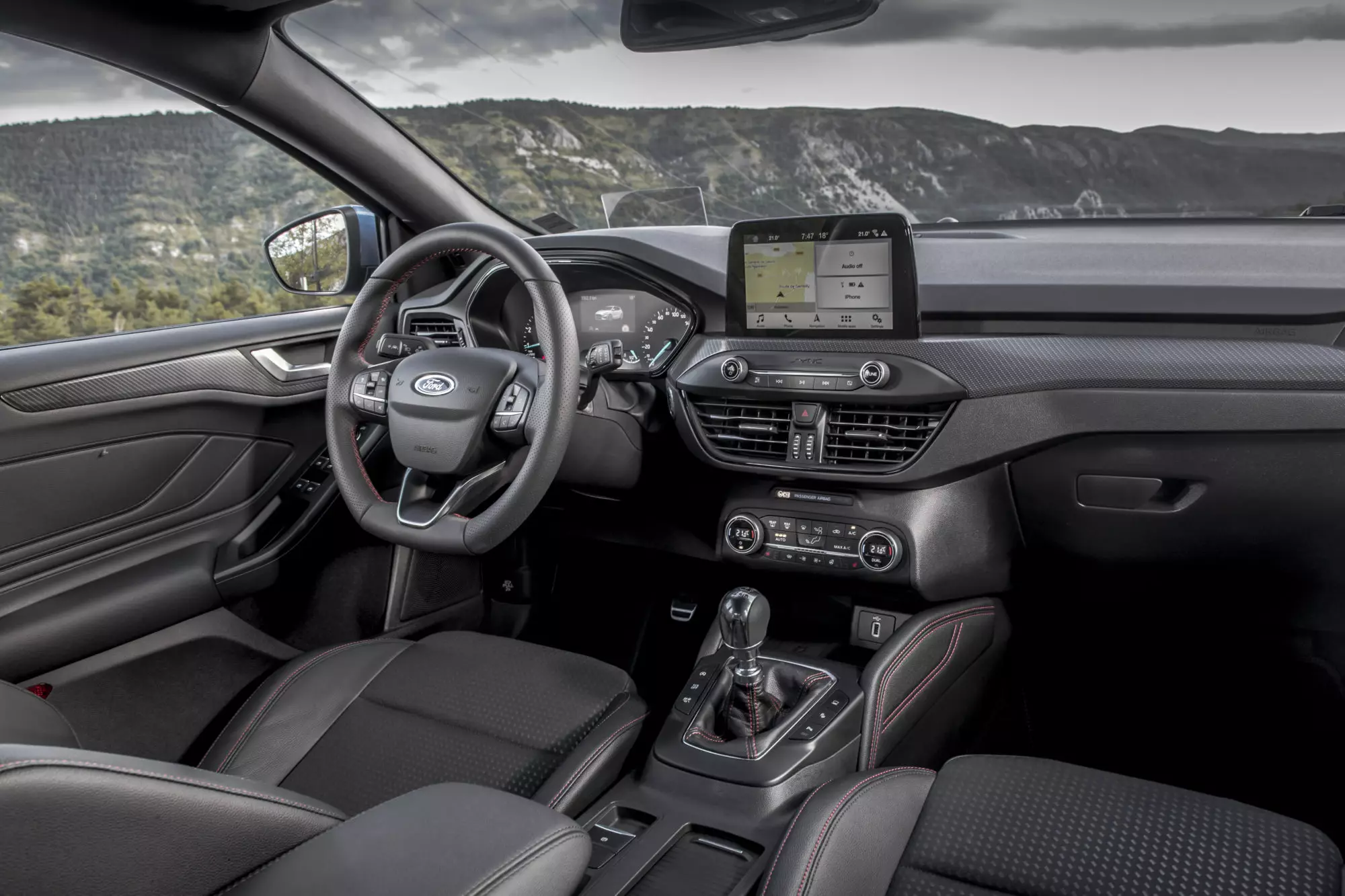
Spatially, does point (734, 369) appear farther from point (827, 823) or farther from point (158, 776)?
point (158, 776)

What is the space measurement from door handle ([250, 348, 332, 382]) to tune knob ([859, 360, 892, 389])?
122 centimetres

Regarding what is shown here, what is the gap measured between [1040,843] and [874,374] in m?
0.92

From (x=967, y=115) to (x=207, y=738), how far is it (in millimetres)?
2116

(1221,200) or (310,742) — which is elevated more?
(1221,200)

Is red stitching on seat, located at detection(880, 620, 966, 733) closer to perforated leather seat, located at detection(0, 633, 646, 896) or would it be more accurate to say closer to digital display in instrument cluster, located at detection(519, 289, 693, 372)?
perforated leather seat, located at detection(0, 633, 646, 896)

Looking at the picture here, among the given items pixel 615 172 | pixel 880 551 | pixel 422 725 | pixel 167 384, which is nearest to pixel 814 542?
pixel 880 551

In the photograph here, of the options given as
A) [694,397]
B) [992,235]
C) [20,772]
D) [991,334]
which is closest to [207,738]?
[694,397]

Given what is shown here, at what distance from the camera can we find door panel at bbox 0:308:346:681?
6.10 feet

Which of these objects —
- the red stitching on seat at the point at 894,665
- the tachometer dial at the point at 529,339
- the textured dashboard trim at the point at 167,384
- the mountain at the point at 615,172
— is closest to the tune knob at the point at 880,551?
the red stitching on seat at the point at 894,665

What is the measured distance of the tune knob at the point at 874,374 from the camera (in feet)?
6.22

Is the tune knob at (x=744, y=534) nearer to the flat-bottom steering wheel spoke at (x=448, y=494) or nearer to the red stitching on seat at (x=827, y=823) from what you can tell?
the flat-bottom steering wheel spoke at (x=448, y=494)

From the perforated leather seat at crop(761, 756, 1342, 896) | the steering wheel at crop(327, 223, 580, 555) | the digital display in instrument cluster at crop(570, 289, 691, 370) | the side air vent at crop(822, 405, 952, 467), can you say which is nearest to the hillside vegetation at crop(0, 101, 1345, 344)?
the digital display in instrument cluster at crop(570, 289, 691, 370)

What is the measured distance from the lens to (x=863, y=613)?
213 cm

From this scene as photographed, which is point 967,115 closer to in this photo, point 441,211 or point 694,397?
point 694,397
